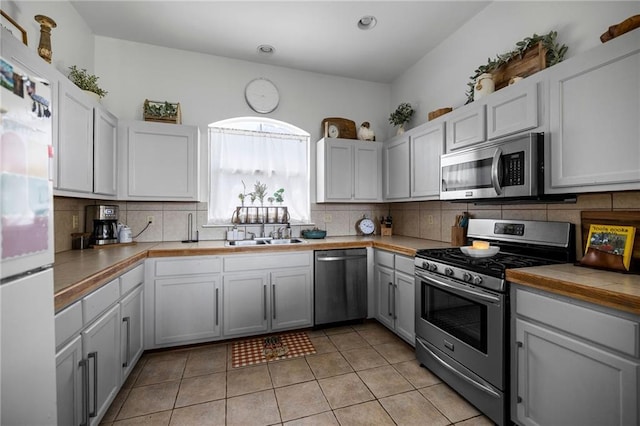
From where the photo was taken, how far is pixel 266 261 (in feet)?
9.16

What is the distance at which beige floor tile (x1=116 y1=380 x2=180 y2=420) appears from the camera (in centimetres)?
180

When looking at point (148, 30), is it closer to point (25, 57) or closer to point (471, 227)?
point (25, 57)

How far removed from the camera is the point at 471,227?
2.58 meters


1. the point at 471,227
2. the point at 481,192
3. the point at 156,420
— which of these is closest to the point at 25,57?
the point at 156,420

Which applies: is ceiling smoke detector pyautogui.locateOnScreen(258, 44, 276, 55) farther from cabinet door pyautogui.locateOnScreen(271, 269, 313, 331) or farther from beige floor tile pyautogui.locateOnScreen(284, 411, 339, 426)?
beige floor tile pyautogui.locateOnScreen(284, 411, 339, 426)

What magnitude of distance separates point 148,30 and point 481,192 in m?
3.37

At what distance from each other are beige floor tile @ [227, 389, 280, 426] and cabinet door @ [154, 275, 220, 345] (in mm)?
841

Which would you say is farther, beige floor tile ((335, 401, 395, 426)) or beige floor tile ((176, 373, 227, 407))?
beige floor tile ((176, 373, 227, 407))

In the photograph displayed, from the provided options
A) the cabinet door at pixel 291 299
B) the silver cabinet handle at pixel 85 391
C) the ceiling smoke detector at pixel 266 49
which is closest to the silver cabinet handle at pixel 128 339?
the silver cabinet handle at pixel 85 391

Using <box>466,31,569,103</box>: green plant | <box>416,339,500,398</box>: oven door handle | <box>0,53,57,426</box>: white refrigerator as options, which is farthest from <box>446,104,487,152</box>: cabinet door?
<box>0,53,57,426</box>: white refrigerator

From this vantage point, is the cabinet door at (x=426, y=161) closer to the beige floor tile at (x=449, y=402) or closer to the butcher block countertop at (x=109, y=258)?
the butcher block countertop at (x=109, y=258)

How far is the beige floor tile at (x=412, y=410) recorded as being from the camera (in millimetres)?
1720

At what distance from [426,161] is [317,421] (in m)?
2.36

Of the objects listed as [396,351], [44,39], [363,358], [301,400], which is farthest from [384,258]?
[44,39]
